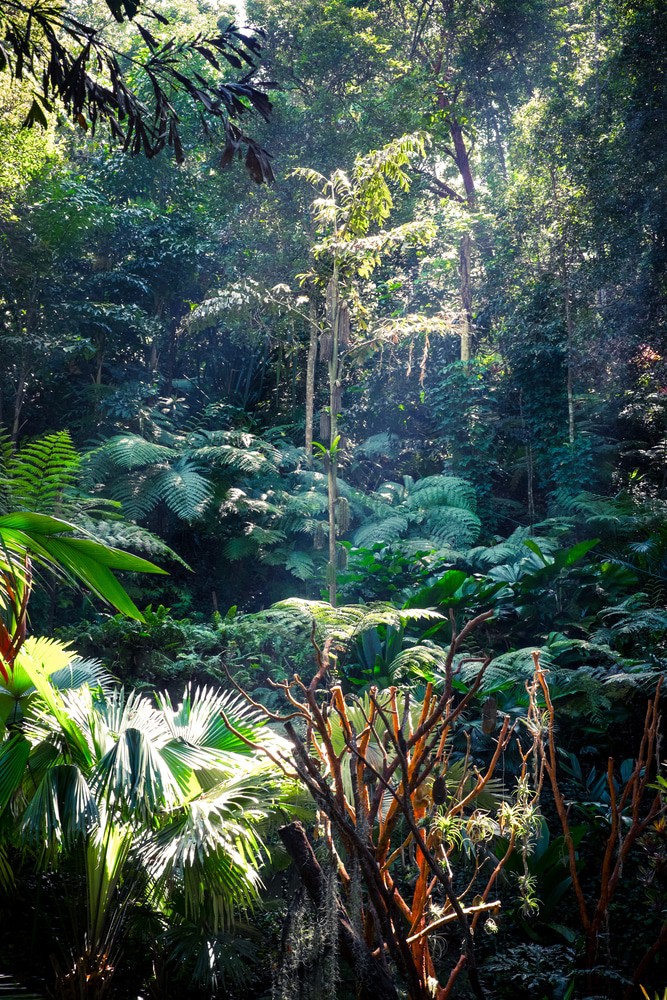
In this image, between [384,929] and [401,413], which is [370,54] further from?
[384,929]

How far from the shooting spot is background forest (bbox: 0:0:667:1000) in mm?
2379

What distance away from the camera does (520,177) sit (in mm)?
11414

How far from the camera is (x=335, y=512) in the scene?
6559 millimetres

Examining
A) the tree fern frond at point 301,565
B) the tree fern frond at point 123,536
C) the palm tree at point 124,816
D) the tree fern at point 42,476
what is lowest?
the palm tree at point 124,816

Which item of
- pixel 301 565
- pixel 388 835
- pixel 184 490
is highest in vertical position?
pixel 184 490

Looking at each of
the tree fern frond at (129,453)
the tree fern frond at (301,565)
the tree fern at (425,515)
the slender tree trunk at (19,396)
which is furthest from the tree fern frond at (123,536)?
the slender tree trunk at (19,396)

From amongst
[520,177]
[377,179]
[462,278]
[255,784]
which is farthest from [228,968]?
[520,177]

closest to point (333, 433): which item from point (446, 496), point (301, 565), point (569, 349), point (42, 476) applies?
point (301, 565)

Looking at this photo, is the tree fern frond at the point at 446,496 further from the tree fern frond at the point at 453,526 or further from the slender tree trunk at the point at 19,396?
the slender tree trunk at the point at 19,396

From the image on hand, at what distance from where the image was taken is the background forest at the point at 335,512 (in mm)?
2379

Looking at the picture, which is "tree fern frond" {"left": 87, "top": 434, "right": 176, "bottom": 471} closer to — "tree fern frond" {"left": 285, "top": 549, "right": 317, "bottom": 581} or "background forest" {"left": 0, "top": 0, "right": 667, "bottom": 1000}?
"background forest" {"left": 0, "top": 0, "right": 667, "bottom": 1000}

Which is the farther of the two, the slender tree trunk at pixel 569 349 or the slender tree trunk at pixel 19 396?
the slender tree trunk at pixel 569 349

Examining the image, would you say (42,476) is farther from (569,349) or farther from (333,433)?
(569,349)

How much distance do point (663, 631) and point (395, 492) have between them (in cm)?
444
